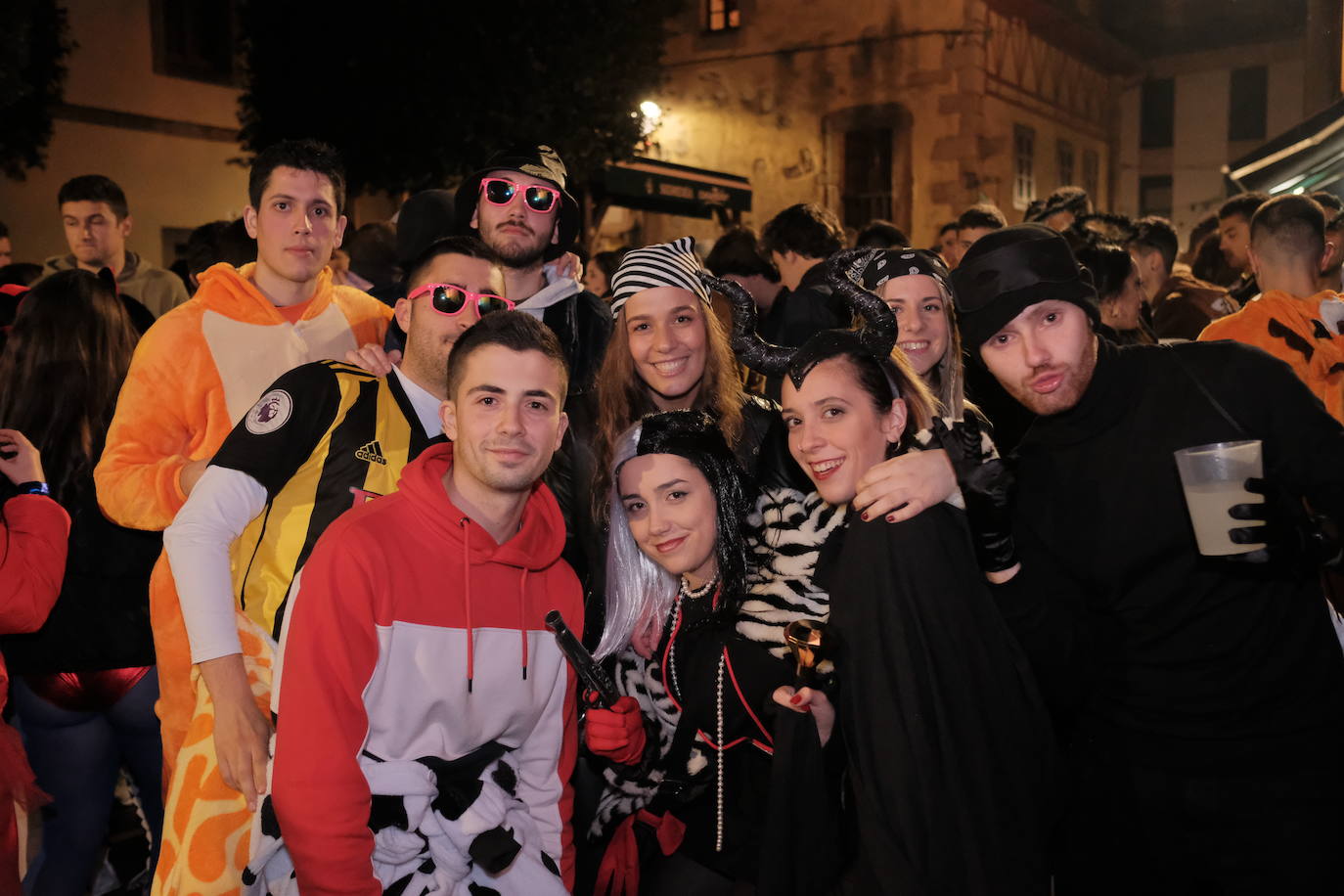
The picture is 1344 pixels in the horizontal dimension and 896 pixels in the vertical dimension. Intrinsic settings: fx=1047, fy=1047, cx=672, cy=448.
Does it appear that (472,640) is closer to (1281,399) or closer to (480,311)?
(480,311)

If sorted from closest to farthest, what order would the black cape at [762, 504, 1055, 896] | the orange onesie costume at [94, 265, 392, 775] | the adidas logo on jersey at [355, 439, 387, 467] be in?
the black cape at [762, 504, 1055, 896]
the adidas logo on jersey at [355, 439, 387, 467]
the orange onesie costume at [94, 265, 392, 775]

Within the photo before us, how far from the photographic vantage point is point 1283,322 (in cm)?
457

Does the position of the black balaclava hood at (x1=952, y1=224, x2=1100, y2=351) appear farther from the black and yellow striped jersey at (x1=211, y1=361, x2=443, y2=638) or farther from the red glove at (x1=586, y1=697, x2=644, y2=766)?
the black and yellow striped jersey at (x1=211, y1=361, x2=443, y2=638)

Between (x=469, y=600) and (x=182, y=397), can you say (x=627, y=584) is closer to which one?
(x=469, y=600)

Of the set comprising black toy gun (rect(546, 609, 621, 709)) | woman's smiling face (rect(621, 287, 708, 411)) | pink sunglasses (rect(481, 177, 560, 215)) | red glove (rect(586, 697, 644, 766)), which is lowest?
red glove (rect(586, 697, 644, 766))

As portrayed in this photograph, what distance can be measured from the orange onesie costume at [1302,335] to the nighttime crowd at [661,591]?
1.75m

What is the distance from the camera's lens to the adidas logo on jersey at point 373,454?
3072mm

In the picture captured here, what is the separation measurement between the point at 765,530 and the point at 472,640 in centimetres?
100

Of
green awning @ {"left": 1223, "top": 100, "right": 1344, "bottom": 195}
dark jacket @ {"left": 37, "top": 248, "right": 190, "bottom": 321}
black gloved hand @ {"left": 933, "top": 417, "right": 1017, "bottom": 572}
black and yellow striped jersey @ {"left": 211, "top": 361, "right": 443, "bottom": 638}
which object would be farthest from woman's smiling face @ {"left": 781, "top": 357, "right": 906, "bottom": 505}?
green awning @ {"left": 1223, "top": 100, "right": 1344, "bottom": 195}

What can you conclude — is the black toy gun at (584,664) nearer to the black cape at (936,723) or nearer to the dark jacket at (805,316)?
the black cape at (936,723)

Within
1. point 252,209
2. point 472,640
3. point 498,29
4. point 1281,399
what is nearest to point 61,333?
point 252,209

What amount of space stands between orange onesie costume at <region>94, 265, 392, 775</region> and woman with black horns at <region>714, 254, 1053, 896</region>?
1894 millimetres

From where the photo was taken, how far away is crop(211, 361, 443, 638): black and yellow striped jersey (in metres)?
2.94

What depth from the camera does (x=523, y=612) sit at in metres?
2.91
